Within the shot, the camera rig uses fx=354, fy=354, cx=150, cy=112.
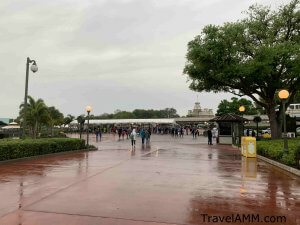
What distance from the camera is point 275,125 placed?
28.0m

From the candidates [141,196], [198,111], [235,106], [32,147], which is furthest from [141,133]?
[198,111]

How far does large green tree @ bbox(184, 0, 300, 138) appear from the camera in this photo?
24453mm

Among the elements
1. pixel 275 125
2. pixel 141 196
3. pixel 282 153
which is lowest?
pixel 141 196

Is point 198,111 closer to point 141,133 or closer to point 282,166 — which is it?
point 141,133

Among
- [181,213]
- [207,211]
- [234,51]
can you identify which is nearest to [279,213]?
[207,211]

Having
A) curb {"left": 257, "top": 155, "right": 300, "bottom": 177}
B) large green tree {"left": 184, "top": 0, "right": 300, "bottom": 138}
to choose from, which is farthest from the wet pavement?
large green tree {"left": 184, "top": 0, "right": 300, "bottom": 138}

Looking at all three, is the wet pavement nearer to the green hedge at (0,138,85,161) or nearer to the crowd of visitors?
the green hedge at (0,138,85,161)

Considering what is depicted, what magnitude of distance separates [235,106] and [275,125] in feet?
180

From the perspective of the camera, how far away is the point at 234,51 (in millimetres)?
26047

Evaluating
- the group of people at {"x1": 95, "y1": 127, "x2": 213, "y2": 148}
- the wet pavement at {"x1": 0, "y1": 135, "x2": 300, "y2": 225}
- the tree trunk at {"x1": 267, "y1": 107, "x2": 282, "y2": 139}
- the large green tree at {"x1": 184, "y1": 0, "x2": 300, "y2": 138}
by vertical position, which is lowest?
the wet pavement at {"x1": 0, "y1": 135, "x2": 300, "y2": 225}

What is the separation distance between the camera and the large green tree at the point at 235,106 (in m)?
81.9

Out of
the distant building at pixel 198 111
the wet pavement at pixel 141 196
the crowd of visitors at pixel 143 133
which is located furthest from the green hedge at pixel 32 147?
the distant building at pixel 198 111

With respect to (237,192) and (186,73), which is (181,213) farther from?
(186,73)

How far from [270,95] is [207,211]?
23620 millimetres
